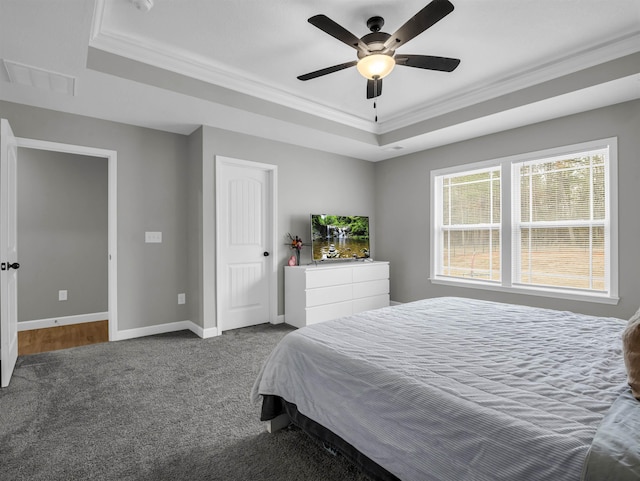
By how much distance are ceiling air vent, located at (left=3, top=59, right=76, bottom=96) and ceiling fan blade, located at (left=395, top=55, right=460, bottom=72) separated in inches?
101

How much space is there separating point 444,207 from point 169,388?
13.1 feet

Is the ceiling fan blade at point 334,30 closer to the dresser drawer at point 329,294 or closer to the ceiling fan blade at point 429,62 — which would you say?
the ceiling fan blade at point 429,62

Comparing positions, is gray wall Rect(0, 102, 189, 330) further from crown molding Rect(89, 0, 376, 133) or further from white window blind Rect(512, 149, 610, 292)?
white window blind Rect(512, 149, 610, 292)

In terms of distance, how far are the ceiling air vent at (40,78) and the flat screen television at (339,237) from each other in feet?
9.32


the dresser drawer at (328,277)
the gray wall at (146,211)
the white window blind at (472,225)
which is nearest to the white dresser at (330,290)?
the dresser drawer at (328,277)

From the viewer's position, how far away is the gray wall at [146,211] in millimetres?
3746

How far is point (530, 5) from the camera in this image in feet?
7.81

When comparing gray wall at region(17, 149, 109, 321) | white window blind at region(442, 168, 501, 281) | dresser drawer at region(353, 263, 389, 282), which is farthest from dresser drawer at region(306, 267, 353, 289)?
gray wall at region(17, 149, 109, 321)

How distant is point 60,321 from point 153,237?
5.88 ft

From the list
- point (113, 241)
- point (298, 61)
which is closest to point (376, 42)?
point (298, 61)

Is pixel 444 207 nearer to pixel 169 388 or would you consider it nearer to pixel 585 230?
pixel 585 230

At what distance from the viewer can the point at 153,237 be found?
4031 millimetres

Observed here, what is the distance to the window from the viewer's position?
11.6 feet

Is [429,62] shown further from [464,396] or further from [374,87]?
[464,396]
